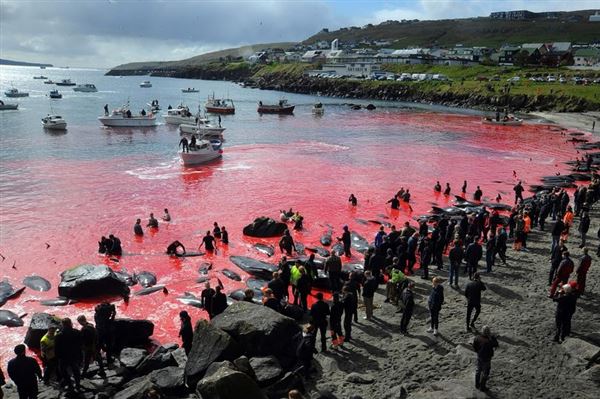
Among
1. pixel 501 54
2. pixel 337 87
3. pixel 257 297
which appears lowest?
pixel 257 297

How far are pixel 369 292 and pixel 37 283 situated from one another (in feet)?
49.4

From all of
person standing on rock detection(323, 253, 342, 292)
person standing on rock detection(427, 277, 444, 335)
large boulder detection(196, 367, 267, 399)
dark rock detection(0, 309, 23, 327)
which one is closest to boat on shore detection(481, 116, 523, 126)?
person standing on rock detection(323, 253, 342, 292)

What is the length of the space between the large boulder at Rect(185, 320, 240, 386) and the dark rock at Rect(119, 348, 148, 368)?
7.10 feet

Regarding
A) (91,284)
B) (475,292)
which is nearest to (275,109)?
(91,284)

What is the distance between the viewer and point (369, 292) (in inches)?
626

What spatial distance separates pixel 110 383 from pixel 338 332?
6709 millimetres

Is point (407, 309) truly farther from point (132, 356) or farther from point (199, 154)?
point (199, 154)

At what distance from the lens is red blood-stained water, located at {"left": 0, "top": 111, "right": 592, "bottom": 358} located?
76.6 ft

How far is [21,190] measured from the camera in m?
39.6

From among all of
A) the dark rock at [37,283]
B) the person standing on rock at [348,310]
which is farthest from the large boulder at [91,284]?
the person standing on rock at [348,310]

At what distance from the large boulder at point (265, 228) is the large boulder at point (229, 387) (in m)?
17.0

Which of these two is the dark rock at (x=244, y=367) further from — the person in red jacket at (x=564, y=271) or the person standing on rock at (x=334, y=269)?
the person in red jacket at (x=564, y=271)

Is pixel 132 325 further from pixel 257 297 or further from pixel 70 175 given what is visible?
pixel 70 175

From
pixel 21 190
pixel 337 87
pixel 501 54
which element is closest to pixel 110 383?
pixel 21 190
